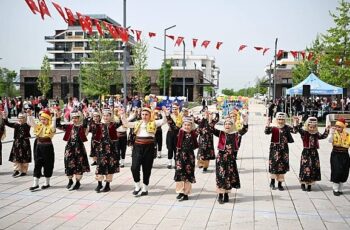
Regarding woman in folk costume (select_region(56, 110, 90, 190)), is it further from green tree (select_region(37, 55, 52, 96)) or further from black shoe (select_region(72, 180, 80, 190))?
green tree (select_region(37, 55, 52, 96))

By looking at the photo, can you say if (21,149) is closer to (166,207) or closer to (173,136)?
(173,136)

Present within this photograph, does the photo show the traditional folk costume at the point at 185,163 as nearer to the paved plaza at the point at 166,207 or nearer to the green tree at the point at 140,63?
the paved plaza at the point at 166,207

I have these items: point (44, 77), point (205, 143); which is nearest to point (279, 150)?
point (205, 143)

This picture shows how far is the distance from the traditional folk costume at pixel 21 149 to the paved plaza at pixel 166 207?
1.19ft

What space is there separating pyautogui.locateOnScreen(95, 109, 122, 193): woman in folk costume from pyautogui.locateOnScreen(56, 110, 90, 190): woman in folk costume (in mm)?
453

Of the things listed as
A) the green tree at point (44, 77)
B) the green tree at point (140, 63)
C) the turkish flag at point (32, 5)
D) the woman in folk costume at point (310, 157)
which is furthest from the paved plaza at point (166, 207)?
the green tree at point (44, 77)

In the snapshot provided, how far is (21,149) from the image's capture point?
8797 millimetres

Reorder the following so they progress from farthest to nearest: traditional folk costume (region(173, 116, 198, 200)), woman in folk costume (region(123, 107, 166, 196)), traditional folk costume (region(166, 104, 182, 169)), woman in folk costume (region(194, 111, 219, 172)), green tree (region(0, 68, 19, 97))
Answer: green tree (region(0, 68, 19, 97))
traditional folk costume (region(166, 104, 182, 169))
woman in folk costume (region(194, 111, 219, 172))
woman in folk costume (region(123, 107, 166, 196))
traditional folk costume (region(173, 116, 198, 200))

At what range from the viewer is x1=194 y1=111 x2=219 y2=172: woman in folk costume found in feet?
31.7

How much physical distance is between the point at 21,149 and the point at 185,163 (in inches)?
178

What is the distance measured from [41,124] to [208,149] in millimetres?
4532

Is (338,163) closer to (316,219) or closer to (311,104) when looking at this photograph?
(316,219)

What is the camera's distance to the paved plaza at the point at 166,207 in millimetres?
5691

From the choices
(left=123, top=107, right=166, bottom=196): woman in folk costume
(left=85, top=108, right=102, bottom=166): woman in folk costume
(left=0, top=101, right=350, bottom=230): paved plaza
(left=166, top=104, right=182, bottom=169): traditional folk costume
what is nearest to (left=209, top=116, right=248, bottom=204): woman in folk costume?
(left=0, top=101, right=350, bottom=230): paved plaza
